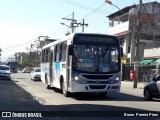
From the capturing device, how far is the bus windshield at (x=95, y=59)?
2002 cm

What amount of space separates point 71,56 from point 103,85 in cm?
213

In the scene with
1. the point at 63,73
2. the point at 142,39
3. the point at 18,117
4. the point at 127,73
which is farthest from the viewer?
the point at 142,39

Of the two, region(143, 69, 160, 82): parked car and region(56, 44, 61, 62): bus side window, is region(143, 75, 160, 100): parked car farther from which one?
region(143, 69, 160, 82): parked car

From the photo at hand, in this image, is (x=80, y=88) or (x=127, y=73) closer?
(x=80, y=88)

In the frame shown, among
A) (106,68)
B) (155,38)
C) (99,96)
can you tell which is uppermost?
(155,38)

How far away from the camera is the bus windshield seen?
20.0m

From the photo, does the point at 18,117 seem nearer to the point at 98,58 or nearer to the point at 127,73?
the point at 98,58

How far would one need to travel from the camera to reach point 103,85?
20188mm

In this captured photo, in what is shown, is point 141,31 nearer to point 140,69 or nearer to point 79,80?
point 140,69

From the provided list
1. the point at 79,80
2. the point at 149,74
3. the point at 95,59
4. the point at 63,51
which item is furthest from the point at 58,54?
the point at 149,74

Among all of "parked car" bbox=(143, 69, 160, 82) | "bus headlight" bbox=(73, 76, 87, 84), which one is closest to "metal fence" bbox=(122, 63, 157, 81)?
"parked car" bbox=(143, 69, 160, 82)

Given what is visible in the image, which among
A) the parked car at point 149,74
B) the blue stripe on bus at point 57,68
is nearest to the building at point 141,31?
the parked car at point 149,74

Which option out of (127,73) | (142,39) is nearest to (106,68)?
(127,73)

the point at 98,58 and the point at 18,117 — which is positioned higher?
the point at 98,58
